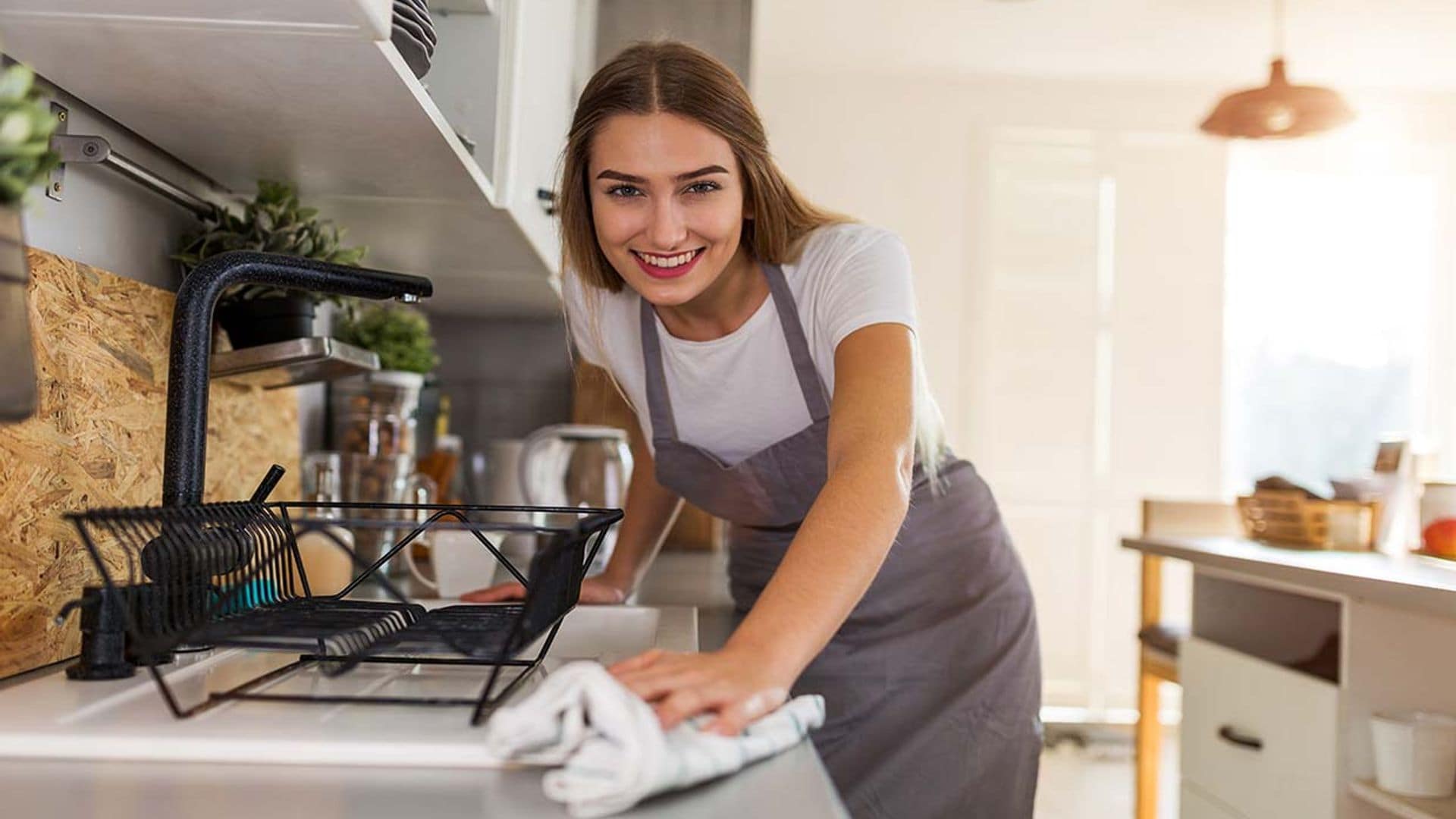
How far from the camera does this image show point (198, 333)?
82 cm

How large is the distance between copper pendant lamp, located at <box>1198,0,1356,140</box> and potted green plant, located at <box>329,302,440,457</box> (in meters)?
1.91

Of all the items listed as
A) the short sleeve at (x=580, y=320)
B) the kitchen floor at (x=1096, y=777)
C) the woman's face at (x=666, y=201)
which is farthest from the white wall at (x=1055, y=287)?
the woman's face at (x=666, y=201)

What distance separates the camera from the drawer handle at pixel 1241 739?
77.3 inches

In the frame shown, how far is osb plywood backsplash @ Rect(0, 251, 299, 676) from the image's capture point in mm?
824

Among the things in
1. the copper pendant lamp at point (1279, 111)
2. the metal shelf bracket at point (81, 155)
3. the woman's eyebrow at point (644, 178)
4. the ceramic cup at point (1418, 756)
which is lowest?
the ceramic cup at point (1418, 756)

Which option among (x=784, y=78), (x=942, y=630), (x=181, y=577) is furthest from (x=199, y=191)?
(x=784, y=78)

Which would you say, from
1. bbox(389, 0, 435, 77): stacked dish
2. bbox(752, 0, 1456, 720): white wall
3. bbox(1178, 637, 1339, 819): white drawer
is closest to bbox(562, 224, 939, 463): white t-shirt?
bbox(389, 0, 435, 77): stacked dish

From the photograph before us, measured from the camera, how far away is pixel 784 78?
452cm

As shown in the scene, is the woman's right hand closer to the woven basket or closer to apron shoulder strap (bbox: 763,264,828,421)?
apron shoulder strap (bbox: 763,264,828,421)

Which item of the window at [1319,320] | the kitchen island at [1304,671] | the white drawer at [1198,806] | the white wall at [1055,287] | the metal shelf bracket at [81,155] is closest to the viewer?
the metal shelf bracket at [81,155]

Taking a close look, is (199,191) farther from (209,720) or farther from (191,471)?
(209,720)

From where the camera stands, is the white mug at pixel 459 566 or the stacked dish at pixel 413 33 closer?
the stacked dish at pixel 413 33

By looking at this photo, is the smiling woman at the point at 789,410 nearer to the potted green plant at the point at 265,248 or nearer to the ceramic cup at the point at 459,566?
the ceramic cup at the point at 459,566

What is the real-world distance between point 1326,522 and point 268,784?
2.25 m
